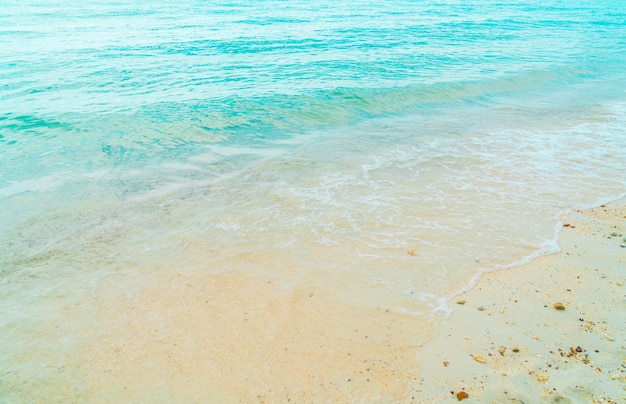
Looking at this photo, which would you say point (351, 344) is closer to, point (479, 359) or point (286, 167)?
point (479, 359)

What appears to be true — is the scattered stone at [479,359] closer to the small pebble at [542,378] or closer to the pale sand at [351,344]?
the pale sand at [351,344]

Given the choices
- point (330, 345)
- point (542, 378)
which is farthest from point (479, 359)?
point (330, 345)

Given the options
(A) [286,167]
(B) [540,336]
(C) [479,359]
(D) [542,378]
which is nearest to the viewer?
(D) [542,378]

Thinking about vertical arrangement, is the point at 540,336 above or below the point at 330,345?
above

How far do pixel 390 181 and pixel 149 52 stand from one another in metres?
20.8

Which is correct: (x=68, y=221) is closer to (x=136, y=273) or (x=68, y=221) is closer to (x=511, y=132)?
(x=136, y=273)

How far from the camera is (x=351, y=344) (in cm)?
493

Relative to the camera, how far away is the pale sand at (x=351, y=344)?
4.32 m

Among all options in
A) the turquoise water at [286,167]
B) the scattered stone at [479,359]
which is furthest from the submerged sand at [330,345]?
the turquoise water at [286,167]

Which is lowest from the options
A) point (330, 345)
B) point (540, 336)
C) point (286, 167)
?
point (330, 345)

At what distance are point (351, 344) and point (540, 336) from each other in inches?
94.5

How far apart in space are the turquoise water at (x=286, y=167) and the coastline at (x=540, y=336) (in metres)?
0.40

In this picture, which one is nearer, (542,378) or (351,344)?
(542,378)

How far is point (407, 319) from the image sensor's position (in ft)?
17.4
